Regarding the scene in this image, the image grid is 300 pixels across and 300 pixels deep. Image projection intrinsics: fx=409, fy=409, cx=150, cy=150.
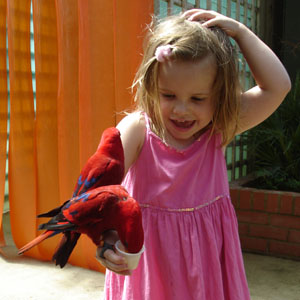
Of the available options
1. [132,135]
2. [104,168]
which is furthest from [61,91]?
[104,168]

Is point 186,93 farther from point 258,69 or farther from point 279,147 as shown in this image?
point 279,147

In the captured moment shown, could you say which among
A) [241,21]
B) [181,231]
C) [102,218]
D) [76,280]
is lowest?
[76,280]

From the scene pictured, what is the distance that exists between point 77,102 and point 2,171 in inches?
30.3

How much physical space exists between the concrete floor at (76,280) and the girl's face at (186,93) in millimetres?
1395

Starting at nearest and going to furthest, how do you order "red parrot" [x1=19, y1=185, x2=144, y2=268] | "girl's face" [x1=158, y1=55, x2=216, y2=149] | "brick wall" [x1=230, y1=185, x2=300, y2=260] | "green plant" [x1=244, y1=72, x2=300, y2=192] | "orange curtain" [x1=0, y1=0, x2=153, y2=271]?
"red parrot" [x1=19, y1=185, x2=144, y2=268], "girl's face" [x1=158, y1=55, x2=216, y2=149], "orange curtain" [x1=0, y1=0, x2=153, y2=271], "brick wall" [x1=230, y1=185, x2=300, y2=260], "green plant" [x1=244, y1=72, x2=300, y2=192]

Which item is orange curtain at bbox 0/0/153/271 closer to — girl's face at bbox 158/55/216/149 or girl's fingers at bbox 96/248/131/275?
girl's face at bbox 158/55/216/149

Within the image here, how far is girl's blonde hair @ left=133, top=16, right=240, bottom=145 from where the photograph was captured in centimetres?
107

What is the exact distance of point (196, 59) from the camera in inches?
41.8

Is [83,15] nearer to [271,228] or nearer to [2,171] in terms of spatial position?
[2,171]

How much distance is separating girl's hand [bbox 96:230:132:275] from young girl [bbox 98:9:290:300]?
1.12 ft

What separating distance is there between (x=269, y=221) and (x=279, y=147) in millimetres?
599

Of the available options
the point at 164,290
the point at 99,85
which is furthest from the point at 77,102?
the point at 164,290

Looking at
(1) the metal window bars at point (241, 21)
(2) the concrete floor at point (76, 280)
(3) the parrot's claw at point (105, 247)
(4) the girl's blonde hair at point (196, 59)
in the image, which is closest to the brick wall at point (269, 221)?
(2) the concrete floor at point (76, 280)

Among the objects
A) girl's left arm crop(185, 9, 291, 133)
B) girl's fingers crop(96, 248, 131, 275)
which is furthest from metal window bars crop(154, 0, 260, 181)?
girl's fingers crop(96, 248, 131, 275)
